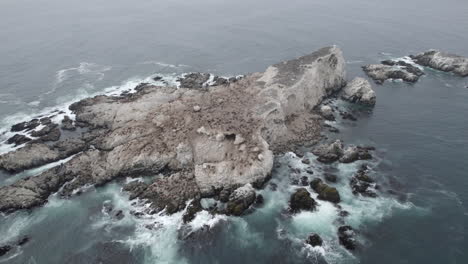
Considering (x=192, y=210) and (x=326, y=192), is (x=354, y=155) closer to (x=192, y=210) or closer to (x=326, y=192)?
(x=326, y=192)

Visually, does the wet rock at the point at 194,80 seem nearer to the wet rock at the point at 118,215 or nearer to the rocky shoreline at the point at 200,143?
the rocky shoreline at the point at 200,143

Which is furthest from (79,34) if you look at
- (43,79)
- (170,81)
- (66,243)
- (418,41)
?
(418,41)

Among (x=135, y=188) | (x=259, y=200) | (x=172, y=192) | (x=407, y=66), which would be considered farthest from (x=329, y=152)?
(x=407, y=66)

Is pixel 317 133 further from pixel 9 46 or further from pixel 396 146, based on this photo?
pixel 9 46

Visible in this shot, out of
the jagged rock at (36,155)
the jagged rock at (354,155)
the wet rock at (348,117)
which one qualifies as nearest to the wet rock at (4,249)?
the jagged rock at (36,155)

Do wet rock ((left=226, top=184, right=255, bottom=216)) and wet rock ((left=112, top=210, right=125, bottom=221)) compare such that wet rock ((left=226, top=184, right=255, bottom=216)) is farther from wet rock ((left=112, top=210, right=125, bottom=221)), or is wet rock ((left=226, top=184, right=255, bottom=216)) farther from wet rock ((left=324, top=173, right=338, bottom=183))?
wet rock ((left=112, top=210, right=125, bottom=221))
